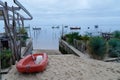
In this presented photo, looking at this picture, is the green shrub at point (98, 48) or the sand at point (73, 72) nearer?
the sand at point (73, 72)

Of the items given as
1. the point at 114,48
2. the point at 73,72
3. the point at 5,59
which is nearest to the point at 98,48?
the point at 114,48

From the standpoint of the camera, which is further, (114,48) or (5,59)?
(114,48)

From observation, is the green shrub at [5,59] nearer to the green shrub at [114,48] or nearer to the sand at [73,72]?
the sand at [73,72]

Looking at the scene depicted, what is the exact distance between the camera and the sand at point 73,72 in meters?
6.52

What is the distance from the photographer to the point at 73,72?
6.89 meters

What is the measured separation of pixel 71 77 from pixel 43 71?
0.83 metres

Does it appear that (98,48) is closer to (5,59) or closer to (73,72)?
(73,72)

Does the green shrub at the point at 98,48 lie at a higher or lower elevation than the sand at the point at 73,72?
higher

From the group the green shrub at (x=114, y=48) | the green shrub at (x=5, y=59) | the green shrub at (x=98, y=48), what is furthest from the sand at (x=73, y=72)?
the green shrub at (x=114, y=48)

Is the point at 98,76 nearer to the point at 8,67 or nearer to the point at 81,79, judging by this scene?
the point at 81,79

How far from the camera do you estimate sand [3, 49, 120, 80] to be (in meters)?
6.52

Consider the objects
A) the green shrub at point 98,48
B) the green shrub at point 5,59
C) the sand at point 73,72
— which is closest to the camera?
the sand at point 73,72

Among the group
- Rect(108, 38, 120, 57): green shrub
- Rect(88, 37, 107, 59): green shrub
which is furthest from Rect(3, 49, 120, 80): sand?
Rect(108, 38, 120, 57): green shrub

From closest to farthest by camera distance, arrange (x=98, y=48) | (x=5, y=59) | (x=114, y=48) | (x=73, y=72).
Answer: (x=73, y=72), (x=5, y=59), (x=98, y=48), (x=114, y=48)
